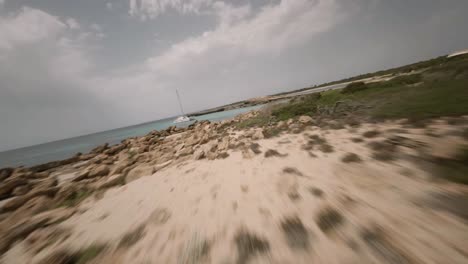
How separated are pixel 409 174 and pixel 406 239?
1564 millimetres

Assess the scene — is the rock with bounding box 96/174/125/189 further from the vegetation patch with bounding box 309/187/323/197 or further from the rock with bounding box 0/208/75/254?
the vegetation patch with bounding box 309/187/323/197

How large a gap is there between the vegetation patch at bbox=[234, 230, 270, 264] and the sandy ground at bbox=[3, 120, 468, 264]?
1 cm

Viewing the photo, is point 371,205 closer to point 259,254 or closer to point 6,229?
point 259,254

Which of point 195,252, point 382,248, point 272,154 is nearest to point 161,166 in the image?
point 272,154

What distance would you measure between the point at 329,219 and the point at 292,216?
0.47 metres

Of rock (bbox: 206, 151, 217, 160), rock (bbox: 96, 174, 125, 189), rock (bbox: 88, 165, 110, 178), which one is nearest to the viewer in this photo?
rock (bbox: 96, 174, 125, 189)

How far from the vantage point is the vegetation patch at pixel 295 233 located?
182 cm

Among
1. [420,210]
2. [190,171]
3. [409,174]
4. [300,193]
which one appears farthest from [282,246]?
[190,171]

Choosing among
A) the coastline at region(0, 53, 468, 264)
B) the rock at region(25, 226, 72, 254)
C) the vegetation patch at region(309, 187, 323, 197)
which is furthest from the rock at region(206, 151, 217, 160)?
the rock at region(25, 226, 72, 254)

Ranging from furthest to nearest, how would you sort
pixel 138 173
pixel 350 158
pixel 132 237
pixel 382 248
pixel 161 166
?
pixel 161 166 < pixel 138 173 < pixel 350 158 < pixel 132 237 < pixel 382 248

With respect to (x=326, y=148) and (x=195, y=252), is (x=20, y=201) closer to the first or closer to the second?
(x=195, y=252)

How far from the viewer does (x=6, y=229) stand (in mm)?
3541

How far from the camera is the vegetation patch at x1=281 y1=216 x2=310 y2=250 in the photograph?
182 centimetres

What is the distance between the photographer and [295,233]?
2.00 meters
